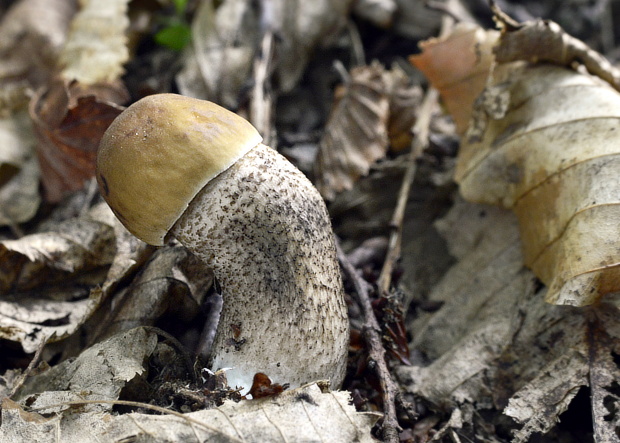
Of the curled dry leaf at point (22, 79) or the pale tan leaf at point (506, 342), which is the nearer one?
the pale tan leaf at point (506, 342)

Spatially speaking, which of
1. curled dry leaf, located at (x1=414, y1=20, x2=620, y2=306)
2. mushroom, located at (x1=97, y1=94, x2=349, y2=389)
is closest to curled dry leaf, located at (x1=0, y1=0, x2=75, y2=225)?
mushroom, located at (x1=97, y1=94, x2=349, y2=389)

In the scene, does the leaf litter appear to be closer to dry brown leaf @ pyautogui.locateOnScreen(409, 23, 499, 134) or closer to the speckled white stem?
dry brown leaf @ pyautogui.locateOnScreen(409, 23, 499, 134)

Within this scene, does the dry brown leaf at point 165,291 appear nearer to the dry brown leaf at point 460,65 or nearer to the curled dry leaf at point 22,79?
the curled dry leaf at point 22,79

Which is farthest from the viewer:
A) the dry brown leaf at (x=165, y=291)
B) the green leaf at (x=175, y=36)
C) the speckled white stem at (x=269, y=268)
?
the green leaf at (x=175, y=36)

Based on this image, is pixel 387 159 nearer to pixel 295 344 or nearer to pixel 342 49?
pixel 342 49

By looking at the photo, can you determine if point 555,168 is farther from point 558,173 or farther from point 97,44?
point 97,44

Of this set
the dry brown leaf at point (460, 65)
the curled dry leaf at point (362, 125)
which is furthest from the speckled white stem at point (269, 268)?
the dry brown leaf at point (460, 65)

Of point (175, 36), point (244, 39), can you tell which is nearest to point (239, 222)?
point (244, 39)
